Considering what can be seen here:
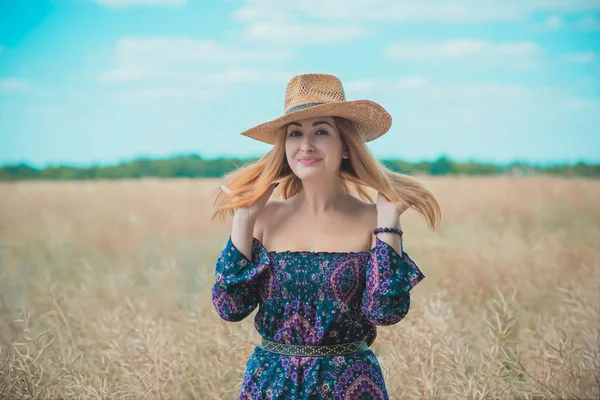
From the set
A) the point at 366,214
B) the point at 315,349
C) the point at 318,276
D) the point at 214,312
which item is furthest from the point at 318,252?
the point at 214,312

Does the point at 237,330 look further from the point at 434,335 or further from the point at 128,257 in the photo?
the point at 128,257

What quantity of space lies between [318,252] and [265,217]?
0.93 feet

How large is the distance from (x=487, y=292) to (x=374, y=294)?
4156mm

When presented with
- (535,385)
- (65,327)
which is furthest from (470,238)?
(65,327)

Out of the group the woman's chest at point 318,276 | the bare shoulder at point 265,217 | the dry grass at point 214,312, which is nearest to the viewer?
the woman's chest at point 318,276

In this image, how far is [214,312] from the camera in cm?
488

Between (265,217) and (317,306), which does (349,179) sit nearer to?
(265,217)

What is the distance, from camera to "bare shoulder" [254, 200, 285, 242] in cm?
338

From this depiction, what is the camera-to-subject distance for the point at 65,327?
5043 millimetres

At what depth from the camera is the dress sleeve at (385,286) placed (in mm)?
3053

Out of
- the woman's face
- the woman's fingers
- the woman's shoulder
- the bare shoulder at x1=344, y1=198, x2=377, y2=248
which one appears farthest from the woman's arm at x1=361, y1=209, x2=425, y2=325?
the woman's fingers

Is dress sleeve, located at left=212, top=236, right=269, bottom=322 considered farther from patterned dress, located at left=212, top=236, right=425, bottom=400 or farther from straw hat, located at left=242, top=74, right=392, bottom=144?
straw hat, located at left=242, top=74, right=392, bottom=144

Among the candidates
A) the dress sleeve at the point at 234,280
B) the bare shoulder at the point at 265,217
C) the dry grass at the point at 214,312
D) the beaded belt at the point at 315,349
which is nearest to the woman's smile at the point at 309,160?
the bare shoulder at the point at 265,217

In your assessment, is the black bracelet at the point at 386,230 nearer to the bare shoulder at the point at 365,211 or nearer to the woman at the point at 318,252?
the woman at the point at 318,252
